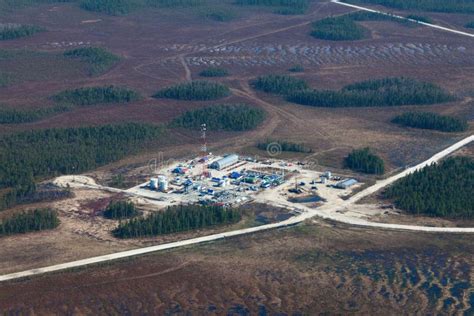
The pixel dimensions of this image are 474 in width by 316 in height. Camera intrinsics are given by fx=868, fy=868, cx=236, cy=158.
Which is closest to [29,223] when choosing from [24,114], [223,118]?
[24,114]

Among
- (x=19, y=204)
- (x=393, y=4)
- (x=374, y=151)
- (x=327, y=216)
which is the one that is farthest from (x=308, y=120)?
(x=393, y=4)

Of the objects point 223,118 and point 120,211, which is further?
point 223,118

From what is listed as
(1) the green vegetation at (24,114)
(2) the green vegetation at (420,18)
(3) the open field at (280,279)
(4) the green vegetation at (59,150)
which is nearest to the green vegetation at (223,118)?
(4) the green vegetation at (59,150)

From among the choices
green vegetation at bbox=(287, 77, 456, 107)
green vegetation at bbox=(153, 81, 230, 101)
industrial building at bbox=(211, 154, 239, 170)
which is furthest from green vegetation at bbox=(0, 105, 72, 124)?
green vegetation at bbox=(287, 77, 456, 107)

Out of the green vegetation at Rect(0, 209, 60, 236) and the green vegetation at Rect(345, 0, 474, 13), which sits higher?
the green vegetation at Rect(345, 0, 474, 13)

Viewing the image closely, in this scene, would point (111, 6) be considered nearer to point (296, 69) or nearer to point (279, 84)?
point (296, 69)

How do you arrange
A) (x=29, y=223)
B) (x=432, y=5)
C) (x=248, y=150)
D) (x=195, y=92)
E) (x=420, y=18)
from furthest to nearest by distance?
(x=432, y=5)
(x=420, y=18)
(x=195, y=92)
(x=248, y=150)
(x=29, y=223)

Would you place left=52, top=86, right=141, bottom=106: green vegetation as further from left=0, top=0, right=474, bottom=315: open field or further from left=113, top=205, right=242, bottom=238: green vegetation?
left=113, top=205, right=242, bottom=238: green vegetation

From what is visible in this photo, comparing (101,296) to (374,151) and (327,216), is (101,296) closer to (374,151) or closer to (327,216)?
(327,216)
